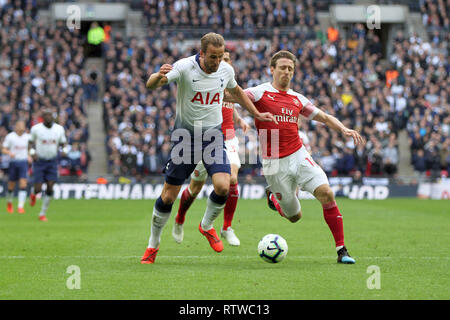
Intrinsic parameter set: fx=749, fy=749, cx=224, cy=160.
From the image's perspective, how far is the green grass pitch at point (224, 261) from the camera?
739 centimetres

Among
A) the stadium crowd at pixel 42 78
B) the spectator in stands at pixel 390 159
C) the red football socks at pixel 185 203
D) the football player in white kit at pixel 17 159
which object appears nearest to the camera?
the red football socks at pixel 185 203

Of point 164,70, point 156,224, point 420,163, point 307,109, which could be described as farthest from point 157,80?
point 420,163

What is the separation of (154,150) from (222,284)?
69.7 ft

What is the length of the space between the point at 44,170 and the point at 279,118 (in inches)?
358

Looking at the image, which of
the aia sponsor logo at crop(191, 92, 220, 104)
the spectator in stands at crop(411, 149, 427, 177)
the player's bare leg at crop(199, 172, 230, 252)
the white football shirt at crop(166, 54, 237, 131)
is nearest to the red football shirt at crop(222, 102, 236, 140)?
the player's bare leg at crop(199, 172, 230, 252)

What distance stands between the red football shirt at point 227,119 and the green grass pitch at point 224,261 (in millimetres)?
1864

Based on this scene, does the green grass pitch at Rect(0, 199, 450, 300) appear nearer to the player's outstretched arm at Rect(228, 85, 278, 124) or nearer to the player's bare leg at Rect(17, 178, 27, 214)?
the player's outstretched arm at Rect(228, 85, 278, 124)

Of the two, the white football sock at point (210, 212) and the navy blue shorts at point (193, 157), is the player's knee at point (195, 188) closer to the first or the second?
the white football sock at point (210, 212)

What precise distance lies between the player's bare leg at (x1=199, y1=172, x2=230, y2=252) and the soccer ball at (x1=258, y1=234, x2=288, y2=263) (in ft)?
2.81

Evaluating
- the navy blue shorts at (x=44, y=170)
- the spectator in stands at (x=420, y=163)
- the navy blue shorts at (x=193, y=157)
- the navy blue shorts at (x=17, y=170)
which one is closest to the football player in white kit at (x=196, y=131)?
the navy blue shorts at (x=193, y=157)

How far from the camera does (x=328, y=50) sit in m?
34.3

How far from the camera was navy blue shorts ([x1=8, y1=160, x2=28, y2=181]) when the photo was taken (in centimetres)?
2093

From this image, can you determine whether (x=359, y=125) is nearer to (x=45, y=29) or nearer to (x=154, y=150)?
(x=154, y=150)

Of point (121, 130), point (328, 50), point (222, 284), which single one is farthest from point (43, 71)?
point (222, 284)
